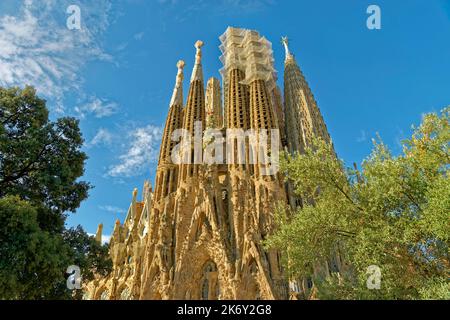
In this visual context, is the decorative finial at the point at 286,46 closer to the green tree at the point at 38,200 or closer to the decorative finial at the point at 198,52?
the decorative finial at the point at 198,52

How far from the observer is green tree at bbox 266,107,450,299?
8055 mm

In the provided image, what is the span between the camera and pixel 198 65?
3553 centimetres

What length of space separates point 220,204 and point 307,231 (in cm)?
1295

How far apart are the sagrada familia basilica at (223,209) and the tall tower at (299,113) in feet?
0.30

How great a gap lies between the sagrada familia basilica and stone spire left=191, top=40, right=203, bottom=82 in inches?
8.4

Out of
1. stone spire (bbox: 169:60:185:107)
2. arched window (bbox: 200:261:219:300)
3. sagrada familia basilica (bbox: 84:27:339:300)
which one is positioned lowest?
arched window (bbox: 200:261:219:300)

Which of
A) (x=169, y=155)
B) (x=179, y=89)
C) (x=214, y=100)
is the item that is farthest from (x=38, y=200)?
(x=214, y=100)

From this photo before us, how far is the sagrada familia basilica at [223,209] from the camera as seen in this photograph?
18.4 metres

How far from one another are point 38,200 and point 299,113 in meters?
20.9

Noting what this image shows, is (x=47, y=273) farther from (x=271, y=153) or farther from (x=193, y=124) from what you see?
(x=193, y=124)
